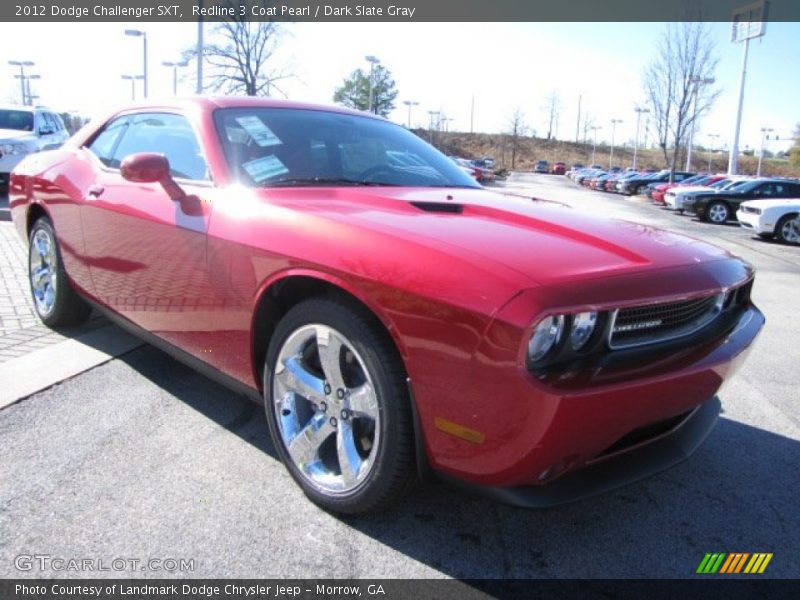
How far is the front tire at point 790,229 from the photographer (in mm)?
14070

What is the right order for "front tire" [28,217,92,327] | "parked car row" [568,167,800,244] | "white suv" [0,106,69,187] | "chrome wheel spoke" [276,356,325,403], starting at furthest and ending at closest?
1. "parked car row" [568,167,800,244]
2. "white suv" [0,106,69,187]
3. "front tire" [28,217,92,327]
4. "chrome wheel spoke" [276,356,325,403]

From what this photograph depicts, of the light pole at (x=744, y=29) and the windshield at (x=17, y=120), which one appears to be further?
the light pole at (x=744, y=29)

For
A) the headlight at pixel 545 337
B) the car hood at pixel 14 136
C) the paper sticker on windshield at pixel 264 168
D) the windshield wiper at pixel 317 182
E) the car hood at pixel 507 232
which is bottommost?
the headlight at pixel 545 337

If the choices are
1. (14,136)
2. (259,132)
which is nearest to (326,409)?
(259,132)

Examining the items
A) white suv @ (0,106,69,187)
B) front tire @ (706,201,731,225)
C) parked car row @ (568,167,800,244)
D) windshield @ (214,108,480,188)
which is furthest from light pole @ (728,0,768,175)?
windshield @ (214,108,480,188)

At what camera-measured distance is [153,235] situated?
121 inches

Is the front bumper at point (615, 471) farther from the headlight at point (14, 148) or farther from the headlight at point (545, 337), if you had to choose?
the headlight at point (14, 148)

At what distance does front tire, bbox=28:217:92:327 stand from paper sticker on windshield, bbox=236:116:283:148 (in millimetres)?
A: 1812

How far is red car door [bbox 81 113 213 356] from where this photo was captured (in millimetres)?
2871

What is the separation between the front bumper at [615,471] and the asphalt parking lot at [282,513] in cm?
32

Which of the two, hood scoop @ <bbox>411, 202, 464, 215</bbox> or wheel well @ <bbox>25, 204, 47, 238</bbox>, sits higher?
hood scoop @ <bbox>411, 202, 464, 215</bbox>

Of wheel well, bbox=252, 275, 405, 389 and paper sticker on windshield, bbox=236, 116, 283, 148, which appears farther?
paper sticker on windshield, bbox=236, 116, 283, 148

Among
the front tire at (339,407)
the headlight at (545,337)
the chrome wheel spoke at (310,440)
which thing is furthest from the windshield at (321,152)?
the headlight at (545,337)

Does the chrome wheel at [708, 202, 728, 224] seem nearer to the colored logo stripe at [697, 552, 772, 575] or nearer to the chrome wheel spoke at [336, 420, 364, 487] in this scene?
the colored logo stripe at [697, 552, 772, 575]
